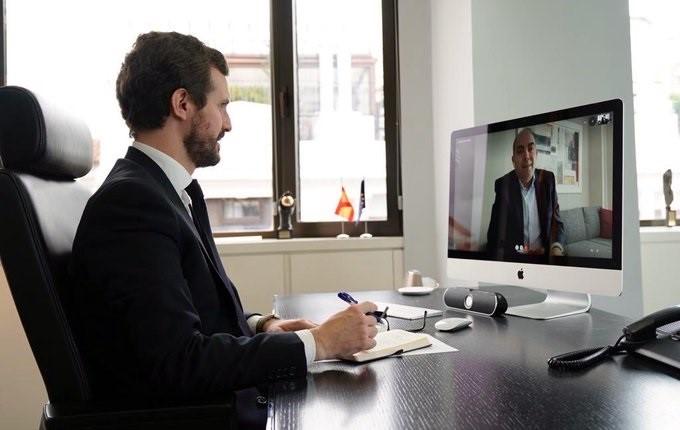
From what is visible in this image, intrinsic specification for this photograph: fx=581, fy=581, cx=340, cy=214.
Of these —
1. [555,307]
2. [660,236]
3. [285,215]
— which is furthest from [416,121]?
[555,307]

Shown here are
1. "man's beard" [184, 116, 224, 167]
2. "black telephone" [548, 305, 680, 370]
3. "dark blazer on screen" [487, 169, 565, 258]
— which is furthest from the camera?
"dark blazer on screen" [487, 169, 565, 258]

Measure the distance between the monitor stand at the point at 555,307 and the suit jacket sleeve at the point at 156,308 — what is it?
74 cm

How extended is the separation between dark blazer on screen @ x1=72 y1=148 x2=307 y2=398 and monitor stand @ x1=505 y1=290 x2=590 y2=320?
2.43 feet

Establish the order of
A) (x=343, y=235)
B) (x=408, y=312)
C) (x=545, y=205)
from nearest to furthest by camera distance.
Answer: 1. (x=545, y=205)
2. (x=408, y=312)
3. (x=343, y=235)

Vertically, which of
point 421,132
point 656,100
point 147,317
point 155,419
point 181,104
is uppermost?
point 656,100

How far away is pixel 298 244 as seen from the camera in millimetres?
2895

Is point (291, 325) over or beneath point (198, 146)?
beneath

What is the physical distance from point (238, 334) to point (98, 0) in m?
2.53

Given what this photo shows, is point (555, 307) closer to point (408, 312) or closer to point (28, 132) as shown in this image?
point (408, 312)

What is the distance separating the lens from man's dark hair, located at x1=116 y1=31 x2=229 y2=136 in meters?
1.27

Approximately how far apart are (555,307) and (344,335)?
757 mm

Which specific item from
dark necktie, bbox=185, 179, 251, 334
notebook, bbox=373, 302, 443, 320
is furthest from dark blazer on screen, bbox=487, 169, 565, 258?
dark necktie, bbox=185, 179, 251, 334

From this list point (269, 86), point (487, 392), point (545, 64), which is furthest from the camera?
point (269, 86)

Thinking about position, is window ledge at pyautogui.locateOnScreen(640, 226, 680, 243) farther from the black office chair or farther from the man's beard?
the black office chair
